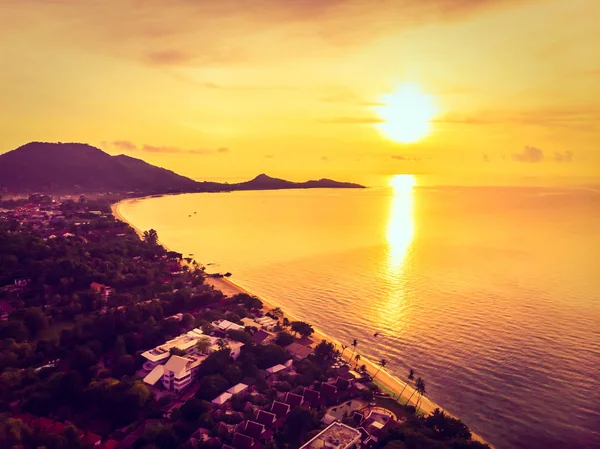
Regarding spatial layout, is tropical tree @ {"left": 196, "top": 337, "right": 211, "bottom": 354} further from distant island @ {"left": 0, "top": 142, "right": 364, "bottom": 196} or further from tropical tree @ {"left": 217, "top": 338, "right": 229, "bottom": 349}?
distant island @ {"left": 0, "top": 142, "right": 364, "bottom": 196}

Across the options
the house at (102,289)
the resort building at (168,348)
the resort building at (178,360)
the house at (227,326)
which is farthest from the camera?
the house at (102,289)

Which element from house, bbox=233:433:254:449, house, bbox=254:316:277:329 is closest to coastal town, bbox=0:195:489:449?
house, bbox=233:433:254:449

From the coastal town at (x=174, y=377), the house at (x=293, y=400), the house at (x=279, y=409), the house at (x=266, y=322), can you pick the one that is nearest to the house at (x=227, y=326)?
the coastal town at (x=174, y=377)

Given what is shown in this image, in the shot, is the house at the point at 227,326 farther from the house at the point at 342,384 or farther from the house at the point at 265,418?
the house at the point at 265,418

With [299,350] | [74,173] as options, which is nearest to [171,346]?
[299,350]

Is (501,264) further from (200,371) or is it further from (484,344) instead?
(200,371)
